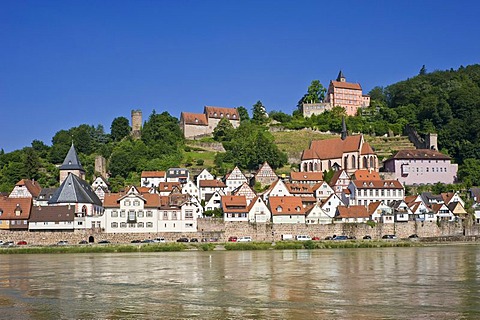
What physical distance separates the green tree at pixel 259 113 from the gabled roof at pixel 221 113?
388cm

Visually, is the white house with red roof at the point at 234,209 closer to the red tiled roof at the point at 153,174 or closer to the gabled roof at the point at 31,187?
the red tiled roof at the point at 153,174

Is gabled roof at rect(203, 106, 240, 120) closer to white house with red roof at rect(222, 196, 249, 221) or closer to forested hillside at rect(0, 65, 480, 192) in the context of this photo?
forested hillside at rect(0, 65, 480, 192)

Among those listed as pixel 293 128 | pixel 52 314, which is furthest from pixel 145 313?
pixel 293 128

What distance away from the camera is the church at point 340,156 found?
8694 cm

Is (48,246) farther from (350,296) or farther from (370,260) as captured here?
(350,296)

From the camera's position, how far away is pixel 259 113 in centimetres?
11456

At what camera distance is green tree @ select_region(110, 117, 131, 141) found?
112 meters

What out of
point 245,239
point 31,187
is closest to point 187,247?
point 245,239

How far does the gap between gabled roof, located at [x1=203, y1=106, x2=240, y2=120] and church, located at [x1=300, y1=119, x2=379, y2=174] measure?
2119 cm

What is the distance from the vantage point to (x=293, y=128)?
10712 centimetres

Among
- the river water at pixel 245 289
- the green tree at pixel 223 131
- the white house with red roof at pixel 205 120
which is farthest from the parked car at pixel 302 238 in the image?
the white house with red roof at pixel 205 120

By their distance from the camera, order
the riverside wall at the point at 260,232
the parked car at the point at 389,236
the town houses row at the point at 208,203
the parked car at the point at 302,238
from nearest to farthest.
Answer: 1. the riverside wall at the point at 260,232
2. the parked car at the point at 302,238
3. the town houses row at the point at 208,203
4. the parked car at the point at 389,236

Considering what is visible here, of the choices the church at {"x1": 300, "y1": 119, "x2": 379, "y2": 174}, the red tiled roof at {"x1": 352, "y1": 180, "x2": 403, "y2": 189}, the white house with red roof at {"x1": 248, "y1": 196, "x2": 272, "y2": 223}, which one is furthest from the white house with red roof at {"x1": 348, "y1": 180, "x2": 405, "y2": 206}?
the white house with red roof at {"x1": 248, "y1": 196, "x2": 272, "y2": 223}

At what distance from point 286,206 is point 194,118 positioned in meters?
44.6
